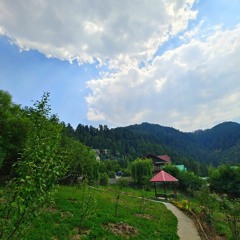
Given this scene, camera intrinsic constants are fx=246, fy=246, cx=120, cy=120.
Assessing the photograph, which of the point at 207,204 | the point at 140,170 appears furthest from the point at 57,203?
the point at 140,170

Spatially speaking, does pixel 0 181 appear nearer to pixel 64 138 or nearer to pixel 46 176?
pixel 64 138

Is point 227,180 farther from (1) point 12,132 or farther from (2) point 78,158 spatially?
(1) point 12,132

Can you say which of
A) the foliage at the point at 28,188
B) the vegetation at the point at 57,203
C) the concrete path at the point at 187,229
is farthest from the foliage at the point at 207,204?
the foliage at the point at 28,188

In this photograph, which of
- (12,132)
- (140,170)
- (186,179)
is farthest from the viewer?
(140,170)

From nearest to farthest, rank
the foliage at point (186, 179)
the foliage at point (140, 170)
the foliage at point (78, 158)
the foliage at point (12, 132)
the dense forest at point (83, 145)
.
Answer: the foliage at point (12, 132) < the dense forest at point (83, 145) < the foliage at point (78, 158) < the foliage at point (186, 179) < the foliage at point (140, 170)

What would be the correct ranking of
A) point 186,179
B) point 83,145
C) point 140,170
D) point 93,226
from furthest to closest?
1. point 140,170
2. point 186,179
3. point 83,145
4. point 93,226

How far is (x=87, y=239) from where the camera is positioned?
1153 cm

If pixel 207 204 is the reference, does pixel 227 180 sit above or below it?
above

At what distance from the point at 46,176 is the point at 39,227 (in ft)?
28.7

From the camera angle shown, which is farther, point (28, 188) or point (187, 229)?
point (187, 229)

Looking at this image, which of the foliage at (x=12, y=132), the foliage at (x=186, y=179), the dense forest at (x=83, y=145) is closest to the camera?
the foliage at (x=12, y=132)

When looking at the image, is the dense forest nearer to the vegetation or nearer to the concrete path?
the vegetation

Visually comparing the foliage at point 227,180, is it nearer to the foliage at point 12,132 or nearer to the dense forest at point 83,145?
the dense forest at point 83,145

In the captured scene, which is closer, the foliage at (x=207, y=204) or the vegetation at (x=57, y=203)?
the vegetation at (x=57, y=203)
